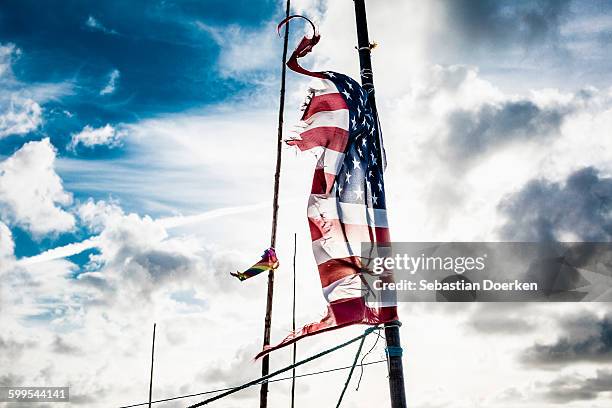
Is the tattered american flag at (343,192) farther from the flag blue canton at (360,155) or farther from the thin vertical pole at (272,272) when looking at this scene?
the thin vertical pole at (272,272)

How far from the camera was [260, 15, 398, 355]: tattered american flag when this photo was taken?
Answer: 738 cm

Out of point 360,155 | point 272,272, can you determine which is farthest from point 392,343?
point 272,272

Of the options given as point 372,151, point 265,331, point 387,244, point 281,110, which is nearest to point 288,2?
point 281,110

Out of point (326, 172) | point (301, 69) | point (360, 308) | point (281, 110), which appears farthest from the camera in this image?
point (281, 110)

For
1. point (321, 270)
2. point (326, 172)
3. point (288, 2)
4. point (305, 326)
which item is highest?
point (288, 2)

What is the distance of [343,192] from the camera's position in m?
7.82

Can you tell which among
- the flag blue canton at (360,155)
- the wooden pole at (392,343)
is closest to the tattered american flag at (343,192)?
the flag blue canton at (360,155)

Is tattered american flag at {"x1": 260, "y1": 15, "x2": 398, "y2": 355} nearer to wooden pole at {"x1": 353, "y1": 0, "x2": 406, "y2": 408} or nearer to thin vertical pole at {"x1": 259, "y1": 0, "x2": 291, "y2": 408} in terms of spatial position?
wooden pole at {"x1": 353, "y1": 0, "x2": 406, "y2": 408}

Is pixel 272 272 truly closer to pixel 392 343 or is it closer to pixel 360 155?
pixel 360 155

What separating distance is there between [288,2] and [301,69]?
11.1m

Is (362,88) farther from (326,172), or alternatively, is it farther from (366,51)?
(326,172)

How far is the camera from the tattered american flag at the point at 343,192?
7379mm

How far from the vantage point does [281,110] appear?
1736cm

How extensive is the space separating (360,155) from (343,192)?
2.18ft
